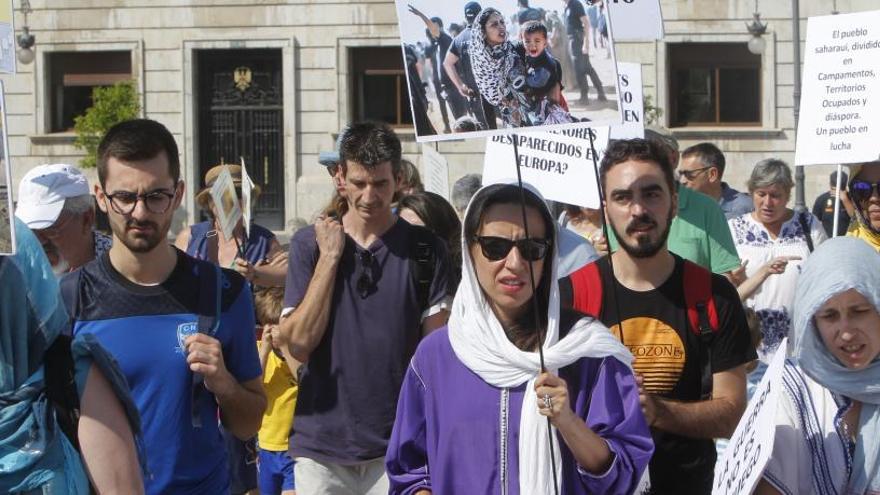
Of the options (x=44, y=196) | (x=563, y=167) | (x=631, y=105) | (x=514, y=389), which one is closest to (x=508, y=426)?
(x=514, y=389)

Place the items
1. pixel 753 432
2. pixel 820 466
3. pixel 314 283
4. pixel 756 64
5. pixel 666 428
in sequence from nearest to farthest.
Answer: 1. pixel 753 432
2. pixel 820 466
3. pixel 666 428
4. pixel 314 283
5. pixel 756 64

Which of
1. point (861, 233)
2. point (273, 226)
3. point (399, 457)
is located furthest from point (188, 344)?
point (273, 226)

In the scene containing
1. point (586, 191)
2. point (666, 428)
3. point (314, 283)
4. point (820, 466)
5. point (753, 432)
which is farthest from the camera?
point (586, 191)

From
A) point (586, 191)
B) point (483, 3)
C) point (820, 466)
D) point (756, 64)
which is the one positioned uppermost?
point (756, 64)

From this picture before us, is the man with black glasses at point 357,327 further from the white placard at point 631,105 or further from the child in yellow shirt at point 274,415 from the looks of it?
the white placard at point 631,105

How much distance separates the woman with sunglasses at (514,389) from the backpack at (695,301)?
487 millimetres

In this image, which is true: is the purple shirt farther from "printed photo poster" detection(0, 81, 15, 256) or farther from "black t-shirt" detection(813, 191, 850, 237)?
"black t-shirt" detection(813, 191, 850, 237)

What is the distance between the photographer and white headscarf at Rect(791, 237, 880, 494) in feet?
11.6

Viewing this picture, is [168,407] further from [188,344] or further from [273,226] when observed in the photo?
[273,226]

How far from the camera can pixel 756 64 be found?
27.0 m

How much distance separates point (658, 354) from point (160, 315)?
1402mm

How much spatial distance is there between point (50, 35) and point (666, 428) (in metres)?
25.5

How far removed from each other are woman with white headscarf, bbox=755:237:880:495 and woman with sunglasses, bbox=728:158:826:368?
447 centimetres

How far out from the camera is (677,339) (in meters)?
4.12
